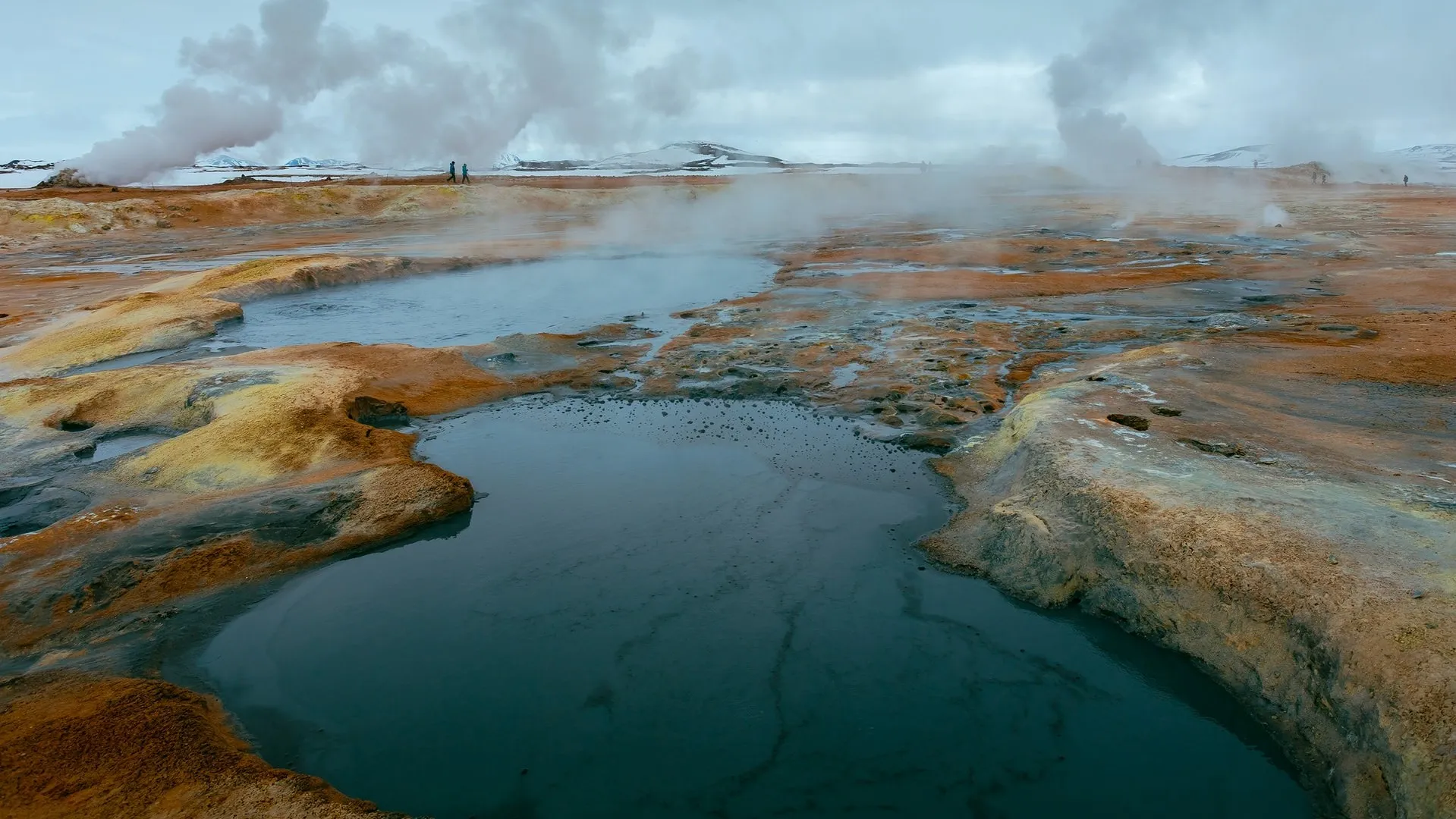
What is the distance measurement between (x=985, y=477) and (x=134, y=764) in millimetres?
5283

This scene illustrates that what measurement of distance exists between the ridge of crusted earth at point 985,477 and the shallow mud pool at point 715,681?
30cm

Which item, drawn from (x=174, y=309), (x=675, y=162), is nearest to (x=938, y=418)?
(x=174, y=309)

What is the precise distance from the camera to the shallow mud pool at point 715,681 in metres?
3.56

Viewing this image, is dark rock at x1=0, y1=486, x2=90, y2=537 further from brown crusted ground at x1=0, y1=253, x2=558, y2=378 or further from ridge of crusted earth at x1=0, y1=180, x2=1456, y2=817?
brown crusted ground at x1=0, y1=253, x2=558, y2=378

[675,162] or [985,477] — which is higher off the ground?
[675,162]

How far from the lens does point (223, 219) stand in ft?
108

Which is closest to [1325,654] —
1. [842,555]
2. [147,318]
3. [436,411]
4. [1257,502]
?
[1257,502]

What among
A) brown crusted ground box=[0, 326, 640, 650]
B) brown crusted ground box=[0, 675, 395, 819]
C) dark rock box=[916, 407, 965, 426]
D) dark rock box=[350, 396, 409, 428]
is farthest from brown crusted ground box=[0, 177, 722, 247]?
dark rock box=[916, 407, 965, 426]

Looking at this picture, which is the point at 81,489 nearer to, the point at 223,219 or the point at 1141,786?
the point at 1141,786

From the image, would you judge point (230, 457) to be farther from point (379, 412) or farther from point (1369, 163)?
point (1369, 163)

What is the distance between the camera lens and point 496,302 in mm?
15000

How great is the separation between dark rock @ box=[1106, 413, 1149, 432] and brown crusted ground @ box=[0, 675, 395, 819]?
5.62m

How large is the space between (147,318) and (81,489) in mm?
7630

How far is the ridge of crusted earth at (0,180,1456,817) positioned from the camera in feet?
11.6
